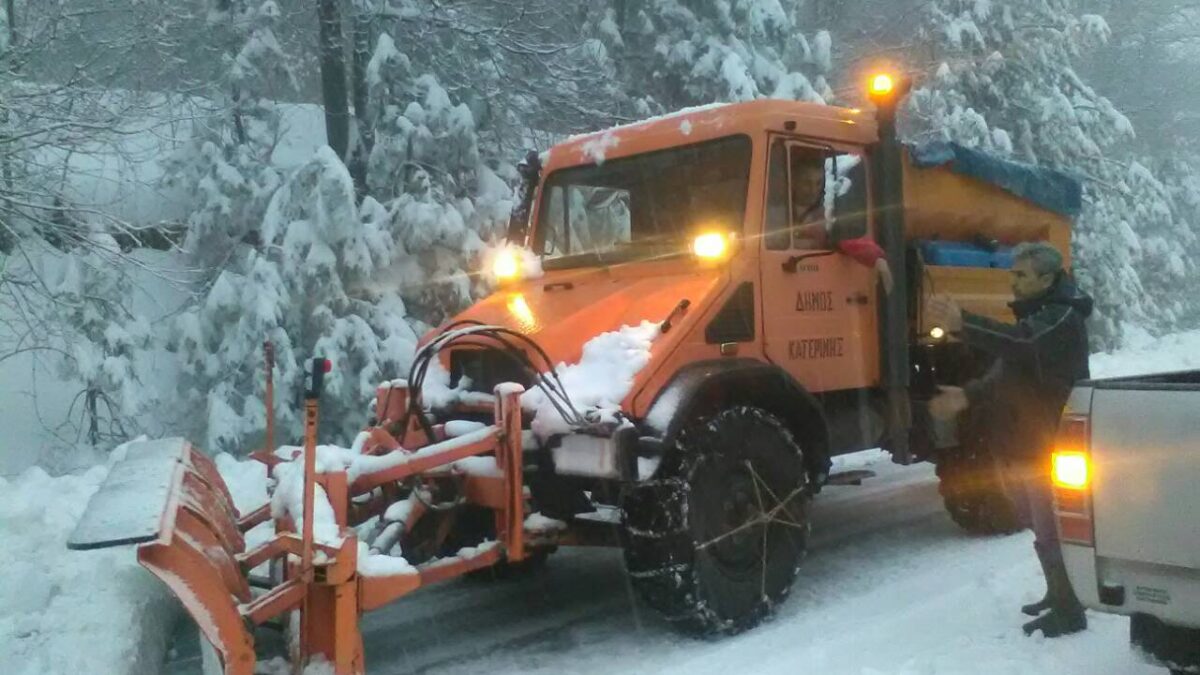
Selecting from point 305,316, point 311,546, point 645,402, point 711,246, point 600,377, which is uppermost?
point 711,246

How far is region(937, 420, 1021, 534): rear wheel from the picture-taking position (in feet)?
24.0

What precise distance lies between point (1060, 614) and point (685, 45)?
35.3ft

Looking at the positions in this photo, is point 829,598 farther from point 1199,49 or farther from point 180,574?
point 1199,49

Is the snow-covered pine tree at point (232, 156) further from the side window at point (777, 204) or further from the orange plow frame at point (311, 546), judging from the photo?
the side window at point (777, 204)

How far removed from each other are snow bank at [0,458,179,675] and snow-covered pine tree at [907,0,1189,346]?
14.5 metres

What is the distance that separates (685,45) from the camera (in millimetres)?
14344

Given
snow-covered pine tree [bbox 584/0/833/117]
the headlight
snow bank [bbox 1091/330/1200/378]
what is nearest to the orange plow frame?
the headlight

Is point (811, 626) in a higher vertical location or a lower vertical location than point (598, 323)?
lower

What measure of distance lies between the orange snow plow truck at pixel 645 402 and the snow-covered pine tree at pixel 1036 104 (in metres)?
11.5

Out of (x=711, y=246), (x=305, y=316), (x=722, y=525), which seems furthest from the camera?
(x=305, y=316)

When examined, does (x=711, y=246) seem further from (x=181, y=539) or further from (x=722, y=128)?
(x=181, y=539)

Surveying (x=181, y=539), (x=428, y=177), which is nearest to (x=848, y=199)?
(x=181, y=539)

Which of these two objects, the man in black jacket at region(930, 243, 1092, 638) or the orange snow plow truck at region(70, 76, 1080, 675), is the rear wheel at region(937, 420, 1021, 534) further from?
the man in black jacket at region(930, 243, 1092, 638)

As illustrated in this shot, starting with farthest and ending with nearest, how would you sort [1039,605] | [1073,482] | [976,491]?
[976,491]
[1039,605]
[1073,482]
